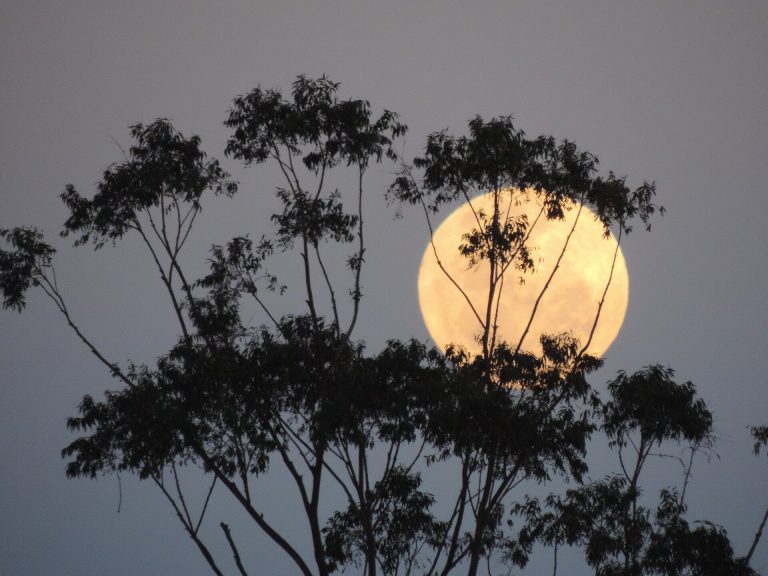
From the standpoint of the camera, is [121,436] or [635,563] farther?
[635,563]

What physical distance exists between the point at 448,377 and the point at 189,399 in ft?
21.1

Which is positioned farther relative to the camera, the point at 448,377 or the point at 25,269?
the point at 25,269

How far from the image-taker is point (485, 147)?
27656 millimetres

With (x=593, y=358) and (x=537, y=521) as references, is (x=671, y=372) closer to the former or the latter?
(x=593, y=358)

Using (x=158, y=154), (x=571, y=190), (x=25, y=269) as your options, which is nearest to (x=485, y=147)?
(x=571, y=190)

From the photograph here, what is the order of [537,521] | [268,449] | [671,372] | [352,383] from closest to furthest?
1. [352,383]
2. [268,449]
3. [671,372]
4. [537,521]

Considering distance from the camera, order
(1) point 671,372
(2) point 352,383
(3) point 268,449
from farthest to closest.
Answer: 1. (1) point 671,372
2. (3) point 268,449
3. (2) point 352,383

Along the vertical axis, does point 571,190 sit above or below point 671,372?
above

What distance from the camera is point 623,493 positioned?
28625mm

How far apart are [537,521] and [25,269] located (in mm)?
16017

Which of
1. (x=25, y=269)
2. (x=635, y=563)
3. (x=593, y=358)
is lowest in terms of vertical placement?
(x=635, y=563)

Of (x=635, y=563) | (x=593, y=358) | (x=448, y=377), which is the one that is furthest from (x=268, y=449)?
(x=635, y=563)

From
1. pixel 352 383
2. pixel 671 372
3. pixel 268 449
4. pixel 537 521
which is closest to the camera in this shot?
pixel 352 383

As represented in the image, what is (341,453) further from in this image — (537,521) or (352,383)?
(537,521)
